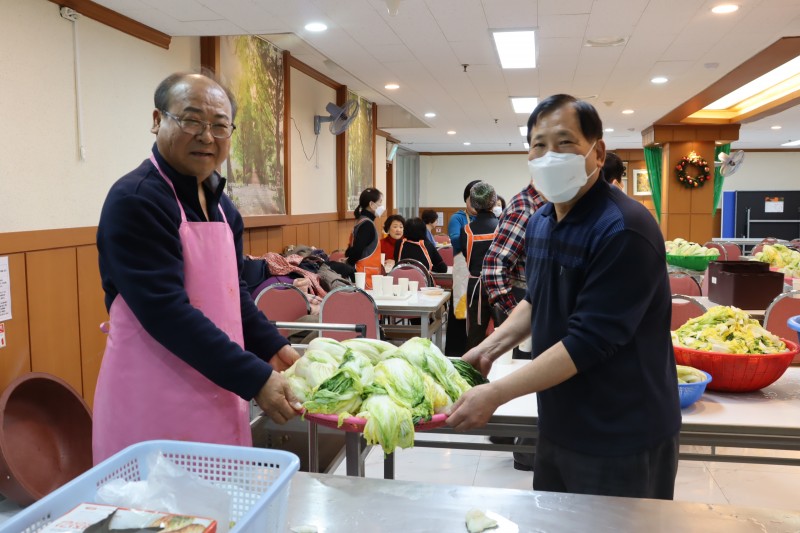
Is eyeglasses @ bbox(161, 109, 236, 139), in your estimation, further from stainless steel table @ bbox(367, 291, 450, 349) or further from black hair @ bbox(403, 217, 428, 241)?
black hair @ bbox(403, 217, 428, 241)

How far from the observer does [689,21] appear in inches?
212

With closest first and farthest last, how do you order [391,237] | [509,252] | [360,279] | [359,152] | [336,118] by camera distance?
[509,252] → [360,279] → [391,237] → [336,118] → [359,152]

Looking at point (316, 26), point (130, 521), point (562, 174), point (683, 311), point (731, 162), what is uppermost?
point (316, 26)

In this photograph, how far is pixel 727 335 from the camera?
94.2 inches

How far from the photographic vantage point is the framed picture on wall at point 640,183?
18.7 meters

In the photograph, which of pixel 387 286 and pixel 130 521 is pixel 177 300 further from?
pixel 387 286

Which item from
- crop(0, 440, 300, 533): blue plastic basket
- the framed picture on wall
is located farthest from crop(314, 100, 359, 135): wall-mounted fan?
the framed picture on wall

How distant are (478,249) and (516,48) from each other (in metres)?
2.49

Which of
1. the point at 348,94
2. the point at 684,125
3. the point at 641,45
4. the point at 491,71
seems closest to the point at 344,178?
the point at 348,94

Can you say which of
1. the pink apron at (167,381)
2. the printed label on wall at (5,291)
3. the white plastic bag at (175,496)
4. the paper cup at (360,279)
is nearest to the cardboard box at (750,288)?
the paper cup at (360,279)

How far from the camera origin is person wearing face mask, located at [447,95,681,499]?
1.54 m

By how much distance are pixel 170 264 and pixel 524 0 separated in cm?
398

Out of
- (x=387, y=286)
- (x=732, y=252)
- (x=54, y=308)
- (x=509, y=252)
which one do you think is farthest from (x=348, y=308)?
(x=732, y=252)

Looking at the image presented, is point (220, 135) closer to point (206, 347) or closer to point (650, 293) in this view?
point (206, 347)
